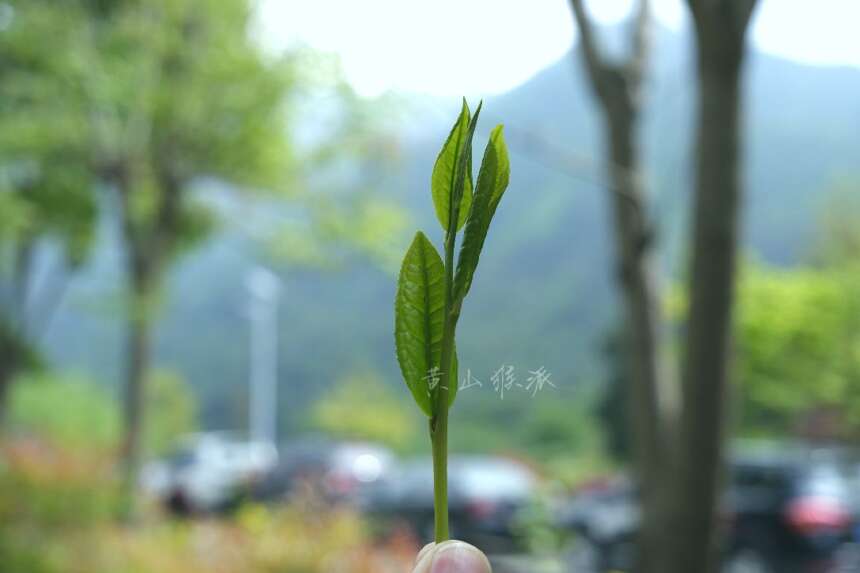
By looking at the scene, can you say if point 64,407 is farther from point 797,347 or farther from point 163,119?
point 797,347

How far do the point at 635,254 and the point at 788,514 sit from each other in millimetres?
6078

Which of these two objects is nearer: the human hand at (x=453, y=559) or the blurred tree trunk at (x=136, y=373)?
the human hand at (x=453, y=559)

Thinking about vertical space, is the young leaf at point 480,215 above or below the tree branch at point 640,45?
below

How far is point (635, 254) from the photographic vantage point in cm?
442

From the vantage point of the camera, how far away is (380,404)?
25438 millimetres

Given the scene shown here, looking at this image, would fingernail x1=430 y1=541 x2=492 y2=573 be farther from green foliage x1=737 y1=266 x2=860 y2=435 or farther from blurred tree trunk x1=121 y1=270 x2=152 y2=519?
blurred tree trunk x1=121 y1=270 x2=152 y2=519

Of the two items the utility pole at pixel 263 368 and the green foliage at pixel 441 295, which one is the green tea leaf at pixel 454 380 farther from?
the utility pole at pixel 263 368

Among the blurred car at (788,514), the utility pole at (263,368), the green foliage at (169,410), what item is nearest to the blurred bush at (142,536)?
the blurred car at (788,514)

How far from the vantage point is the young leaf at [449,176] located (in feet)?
1.89

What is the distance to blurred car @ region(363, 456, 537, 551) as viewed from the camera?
428 inches

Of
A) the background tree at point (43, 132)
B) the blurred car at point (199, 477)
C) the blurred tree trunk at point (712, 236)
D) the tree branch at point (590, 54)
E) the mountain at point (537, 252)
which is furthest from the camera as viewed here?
the blurred car at point (199, 477)

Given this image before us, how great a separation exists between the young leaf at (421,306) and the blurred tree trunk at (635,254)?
11.9 feet

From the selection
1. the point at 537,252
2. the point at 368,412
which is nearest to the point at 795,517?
the point at 537,252

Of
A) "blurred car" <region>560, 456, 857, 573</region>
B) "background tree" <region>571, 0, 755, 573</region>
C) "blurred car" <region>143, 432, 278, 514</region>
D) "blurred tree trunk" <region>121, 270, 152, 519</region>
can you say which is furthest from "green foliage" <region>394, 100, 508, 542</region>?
"blurred car" <region>143, 432, 278, 514</region>
